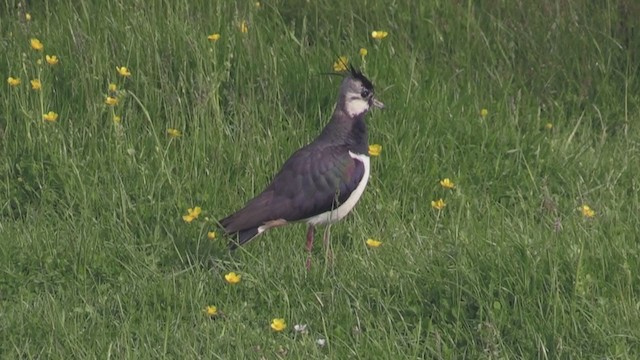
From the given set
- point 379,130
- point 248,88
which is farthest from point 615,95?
point 248,88

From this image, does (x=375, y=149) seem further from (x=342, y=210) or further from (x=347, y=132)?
(x=342, y=210)

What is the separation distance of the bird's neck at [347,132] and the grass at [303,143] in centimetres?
30

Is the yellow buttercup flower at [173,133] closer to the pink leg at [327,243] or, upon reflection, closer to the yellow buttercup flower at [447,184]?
the pink leg at [327,243]

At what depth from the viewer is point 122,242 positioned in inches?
242

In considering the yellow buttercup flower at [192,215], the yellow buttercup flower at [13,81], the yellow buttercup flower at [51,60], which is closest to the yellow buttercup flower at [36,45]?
the yellow buttercup flower at [51,60]

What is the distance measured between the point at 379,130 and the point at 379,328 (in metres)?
1.88

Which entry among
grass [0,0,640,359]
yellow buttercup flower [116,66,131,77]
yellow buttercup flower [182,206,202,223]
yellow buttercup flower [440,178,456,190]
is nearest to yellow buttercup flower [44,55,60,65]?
grass [0,0,640,359]

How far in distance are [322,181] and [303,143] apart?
825 mm

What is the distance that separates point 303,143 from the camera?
275 inches

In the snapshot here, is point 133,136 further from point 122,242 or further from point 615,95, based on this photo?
point 615,95

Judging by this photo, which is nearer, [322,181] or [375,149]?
[322,181]

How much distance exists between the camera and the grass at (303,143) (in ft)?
17.3

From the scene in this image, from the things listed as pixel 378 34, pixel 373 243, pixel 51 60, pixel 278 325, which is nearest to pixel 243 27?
pixel 378 34

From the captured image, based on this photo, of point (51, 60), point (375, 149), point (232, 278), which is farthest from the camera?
point (51, 60)
